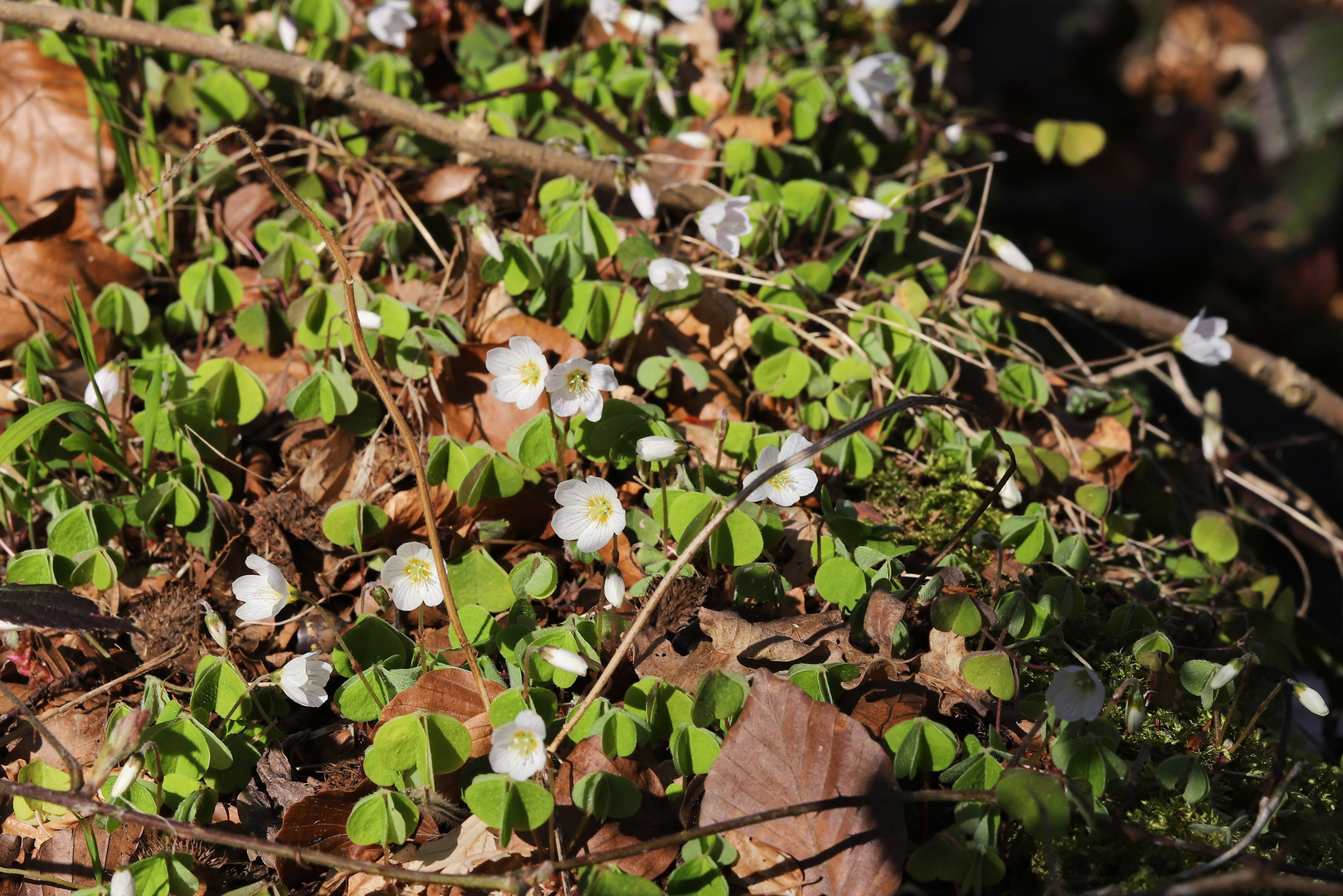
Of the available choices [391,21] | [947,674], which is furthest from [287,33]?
[947,674]

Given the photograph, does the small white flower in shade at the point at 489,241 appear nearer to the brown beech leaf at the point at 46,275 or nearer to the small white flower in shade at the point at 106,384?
the small white flower in shade at the point at 106,384

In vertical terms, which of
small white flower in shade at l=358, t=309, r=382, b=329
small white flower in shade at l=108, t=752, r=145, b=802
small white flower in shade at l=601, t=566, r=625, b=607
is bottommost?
small white flower in shade at l=108, t=752, r=145, b=802

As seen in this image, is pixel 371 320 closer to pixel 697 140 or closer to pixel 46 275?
pixel 46 275

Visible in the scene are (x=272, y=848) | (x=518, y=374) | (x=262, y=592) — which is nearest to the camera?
(x=272, y=848)

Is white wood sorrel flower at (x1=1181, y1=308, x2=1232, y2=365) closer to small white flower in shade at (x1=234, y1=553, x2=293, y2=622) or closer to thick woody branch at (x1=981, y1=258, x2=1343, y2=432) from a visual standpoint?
thick woody branch at (x1=981, y1=258, x2=1343, y2=432)

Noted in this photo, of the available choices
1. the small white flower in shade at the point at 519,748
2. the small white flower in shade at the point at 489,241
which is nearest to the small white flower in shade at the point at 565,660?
the small white flower in shade at the point at 519,748

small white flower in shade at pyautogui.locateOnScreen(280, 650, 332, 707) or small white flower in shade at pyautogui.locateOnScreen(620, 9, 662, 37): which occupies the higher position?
small white flower in shade at pyautogui.locateOnScreen(620, 9, 662, 37)

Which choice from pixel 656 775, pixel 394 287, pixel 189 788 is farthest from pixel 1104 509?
pixel 189 788

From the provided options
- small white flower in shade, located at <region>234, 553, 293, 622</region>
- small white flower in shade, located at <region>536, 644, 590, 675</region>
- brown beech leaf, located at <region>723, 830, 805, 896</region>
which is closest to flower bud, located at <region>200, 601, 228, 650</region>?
small white flower in shade, located at <region>234, 553, 293, 622</region>
